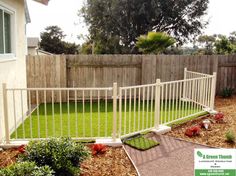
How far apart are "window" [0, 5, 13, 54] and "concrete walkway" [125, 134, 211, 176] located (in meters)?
3.30

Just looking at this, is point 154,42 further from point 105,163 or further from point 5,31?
point 105,163

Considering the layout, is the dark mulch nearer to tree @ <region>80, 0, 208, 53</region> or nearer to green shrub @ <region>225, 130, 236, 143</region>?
green shrub @ <region>225, 130, 236, 143</region>

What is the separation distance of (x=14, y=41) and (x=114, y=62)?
12.5 feet

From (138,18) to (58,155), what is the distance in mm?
15516

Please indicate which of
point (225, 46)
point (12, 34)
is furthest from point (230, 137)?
point (225, 46)

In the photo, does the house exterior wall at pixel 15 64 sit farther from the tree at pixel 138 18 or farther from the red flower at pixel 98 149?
the tree at pixel 138 18

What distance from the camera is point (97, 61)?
883 cm

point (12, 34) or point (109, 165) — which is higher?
point (12, 34)

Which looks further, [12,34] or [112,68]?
[112,68]

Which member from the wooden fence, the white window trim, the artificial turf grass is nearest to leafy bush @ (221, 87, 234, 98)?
the wooden fence

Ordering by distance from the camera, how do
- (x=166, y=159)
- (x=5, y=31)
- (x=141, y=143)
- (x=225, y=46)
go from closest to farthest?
(x=166, y=159), (x=141, y=143), (x=5, y=31), (x=225, y=46)

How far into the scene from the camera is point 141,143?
473 centimetres

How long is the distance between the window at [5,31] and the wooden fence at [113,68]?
2536mm

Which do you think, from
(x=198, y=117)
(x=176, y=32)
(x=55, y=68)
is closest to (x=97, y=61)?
(x=55, y=68)
